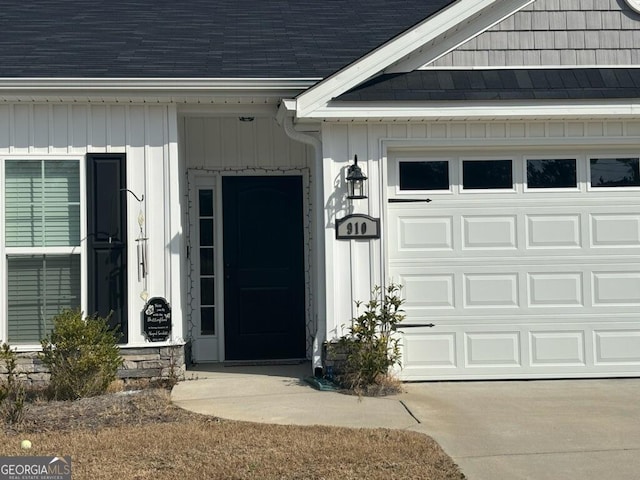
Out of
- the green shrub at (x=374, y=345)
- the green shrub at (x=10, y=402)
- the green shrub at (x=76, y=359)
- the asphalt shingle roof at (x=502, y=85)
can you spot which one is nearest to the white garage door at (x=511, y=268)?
the green shrub at (x=374, y=345)

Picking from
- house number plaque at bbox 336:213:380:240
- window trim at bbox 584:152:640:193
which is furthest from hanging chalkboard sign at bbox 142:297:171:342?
window trim at bbox 584:152:640:193

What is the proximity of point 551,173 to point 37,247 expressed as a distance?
5.52 m

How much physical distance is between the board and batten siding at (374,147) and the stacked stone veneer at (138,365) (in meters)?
1.66

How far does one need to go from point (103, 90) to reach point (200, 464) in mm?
4382

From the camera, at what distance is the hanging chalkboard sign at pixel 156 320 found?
841cm

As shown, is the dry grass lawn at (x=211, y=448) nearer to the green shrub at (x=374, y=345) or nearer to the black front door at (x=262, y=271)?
the green shrub at (x=374, y=345)

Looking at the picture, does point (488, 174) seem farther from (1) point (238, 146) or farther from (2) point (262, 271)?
(1) point (238, 146)

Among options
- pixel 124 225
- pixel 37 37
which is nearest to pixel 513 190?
pixel 124 225

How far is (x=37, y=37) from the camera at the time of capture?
31.3 ft

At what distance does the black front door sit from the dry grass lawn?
302 cm

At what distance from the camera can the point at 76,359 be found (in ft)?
24.6

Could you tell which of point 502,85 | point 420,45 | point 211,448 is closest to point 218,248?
point 420,45

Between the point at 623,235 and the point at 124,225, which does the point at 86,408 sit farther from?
the point at 623,235

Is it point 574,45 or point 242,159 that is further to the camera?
point 242,159
